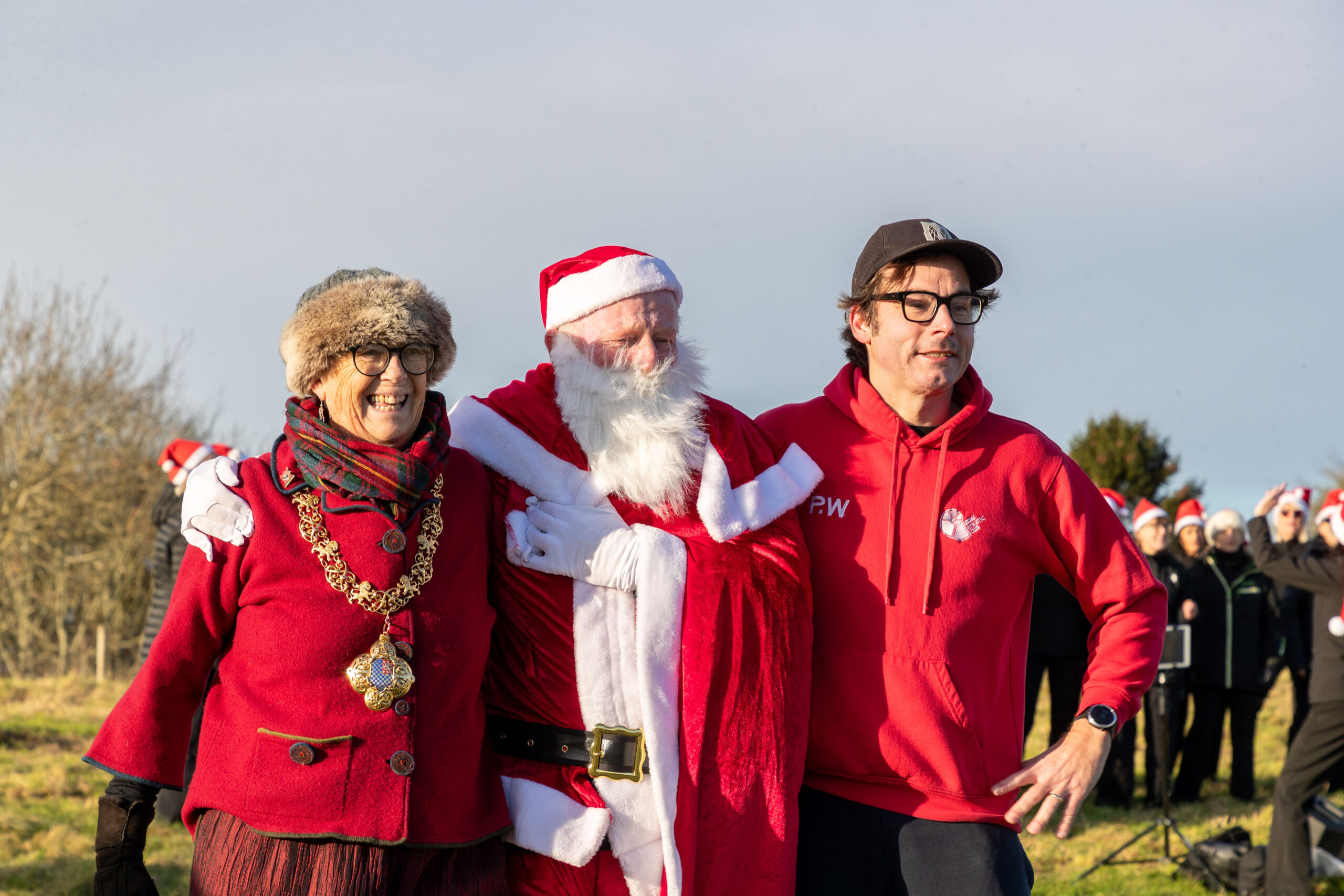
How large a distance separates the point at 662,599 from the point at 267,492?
35.4 inches

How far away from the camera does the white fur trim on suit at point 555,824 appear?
2.73 meters

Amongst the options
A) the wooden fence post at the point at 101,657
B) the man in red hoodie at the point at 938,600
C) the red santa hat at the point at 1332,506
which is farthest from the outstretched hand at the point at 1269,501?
the wooden fence post at the point at 101,657

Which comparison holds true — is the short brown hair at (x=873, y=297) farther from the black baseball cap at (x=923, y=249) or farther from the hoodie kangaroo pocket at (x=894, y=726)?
the hoodie kangaroo pocket at (x=894, y=726)

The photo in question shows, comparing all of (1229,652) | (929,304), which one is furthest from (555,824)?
(1229,652)

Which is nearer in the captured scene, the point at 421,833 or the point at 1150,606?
the point at 421,833

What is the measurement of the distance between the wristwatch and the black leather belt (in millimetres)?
1103

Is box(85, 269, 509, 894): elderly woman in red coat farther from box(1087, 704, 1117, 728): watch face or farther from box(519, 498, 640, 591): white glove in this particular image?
box(1087, 704, 1117, 728): watch face

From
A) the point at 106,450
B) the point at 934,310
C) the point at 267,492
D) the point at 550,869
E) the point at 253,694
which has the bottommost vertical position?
the point at 550,869

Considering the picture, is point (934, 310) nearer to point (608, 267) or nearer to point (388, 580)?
point (608, 267)

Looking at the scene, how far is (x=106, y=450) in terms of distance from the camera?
18.4 metres

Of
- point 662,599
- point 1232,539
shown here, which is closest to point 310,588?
point 662,599

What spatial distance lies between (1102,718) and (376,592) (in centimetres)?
177

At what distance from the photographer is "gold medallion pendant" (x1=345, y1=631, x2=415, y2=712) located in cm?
257

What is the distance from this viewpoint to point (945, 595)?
308 cm
